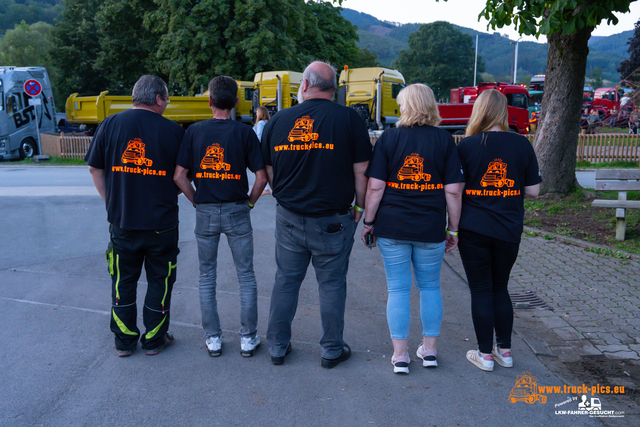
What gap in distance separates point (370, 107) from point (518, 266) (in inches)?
638

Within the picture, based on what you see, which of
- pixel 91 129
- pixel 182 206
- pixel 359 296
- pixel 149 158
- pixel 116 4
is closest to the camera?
pixel 149 158

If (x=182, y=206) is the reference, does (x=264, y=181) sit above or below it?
above

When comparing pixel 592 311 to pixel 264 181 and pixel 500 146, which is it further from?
pixel 264 181

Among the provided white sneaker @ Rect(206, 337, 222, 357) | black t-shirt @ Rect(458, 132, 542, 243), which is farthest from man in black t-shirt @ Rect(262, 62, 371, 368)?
black t-shirt @ Rect(458, 132, 542, 243)

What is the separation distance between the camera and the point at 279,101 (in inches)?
904

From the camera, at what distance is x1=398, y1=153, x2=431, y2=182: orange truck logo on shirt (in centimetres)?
337

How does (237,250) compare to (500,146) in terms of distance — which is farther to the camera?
(237,250)

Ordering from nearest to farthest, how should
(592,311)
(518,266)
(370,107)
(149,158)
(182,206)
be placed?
(149,158) → (592,311) → (518,266) → (182,206) → (370,107)

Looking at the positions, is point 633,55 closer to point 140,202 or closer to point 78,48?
point 78,48

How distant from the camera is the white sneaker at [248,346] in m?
3.78

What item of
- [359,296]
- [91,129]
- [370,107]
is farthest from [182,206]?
[91,129]

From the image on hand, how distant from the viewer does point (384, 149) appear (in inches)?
135

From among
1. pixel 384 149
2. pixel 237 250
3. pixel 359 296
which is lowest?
pixel 359 296

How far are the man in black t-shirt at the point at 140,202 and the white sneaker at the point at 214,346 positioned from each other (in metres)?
0.35
